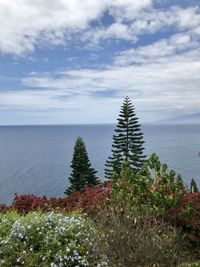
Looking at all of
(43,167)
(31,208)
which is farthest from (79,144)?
(43,167)

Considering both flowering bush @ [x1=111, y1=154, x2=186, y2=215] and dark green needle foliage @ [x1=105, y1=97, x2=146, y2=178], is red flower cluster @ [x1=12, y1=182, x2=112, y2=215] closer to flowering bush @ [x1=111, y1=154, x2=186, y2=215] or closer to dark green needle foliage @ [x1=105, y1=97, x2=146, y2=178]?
flowering bush @ [x1=111, y1=154, x2=186, y2=215]

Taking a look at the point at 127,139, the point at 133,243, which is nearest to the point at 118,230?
the point at 133,243

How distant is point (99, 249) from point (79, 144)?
136 feet

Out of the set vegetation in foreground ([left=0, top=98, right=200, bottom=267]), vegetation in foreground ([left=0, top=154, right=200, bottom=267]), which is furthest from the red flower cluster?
vegetation in foreground ([left=0, top=154, right=200, bottom=267])

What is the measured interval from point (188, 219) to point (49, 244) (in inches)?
135

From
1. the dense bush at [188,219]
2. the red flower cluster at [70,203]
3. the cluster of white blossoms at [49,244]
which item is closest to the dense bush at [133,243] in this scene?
the cluster of white blossoms at [49,244]

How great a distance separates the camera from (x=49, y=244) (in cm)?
603

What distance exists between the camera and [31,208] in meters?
8.84

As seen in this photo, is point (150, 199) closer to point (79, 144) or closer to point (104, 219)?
point (104, 219)

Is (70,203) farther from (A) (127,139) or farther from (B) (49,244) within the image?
(A) (127,139)

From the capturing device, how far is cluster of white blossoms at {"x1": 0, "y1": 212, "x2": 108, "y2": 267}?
5.85m

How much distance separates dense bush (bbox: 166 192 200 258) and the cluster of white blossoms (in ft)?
7.65

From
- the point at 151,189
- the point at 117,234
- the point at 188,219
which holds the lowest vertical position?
the point at 188,219

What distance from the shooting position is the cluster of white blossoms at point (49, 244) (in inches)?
230
